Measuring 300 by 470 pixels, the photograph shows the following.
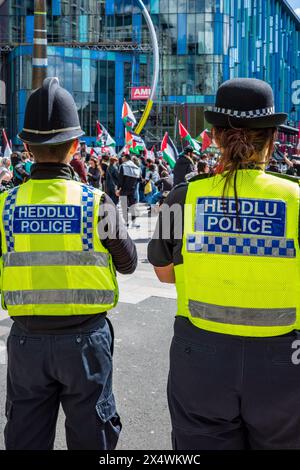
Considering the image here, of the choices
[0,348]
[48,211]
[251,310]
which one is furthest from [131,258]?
[0,348]

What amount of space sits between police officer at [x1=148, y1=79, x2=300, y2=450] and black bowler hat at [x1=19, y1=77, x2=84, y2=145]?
659 mm

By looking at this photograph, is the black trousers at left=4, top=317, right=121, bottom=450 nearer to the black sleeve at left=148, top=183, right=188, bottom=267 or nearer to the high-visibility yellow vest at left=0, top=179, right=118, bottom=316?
the high-visibility yellow vest at left=0, top=179, right=118, bottom=316

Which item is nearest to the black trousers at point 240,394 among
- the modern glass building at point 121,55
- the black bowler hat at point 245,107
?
the black bowler hat at point 245,107

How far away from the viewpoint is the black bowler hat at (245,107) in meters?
2.14

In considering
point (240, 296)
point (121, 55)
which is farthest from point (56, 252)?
point (121, 55)

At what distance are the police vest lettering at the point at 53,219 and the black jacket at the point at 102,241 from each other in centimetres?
11

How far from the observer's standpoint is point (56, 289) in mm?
2504

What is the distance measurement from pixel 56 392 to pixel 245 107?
1.37 meters

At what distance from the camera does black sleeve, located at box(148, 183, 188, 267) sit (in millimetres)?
2248

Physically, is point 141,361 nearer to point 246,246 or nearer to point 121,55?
point 246,246

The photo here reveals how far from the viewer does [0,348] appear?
5148 mm

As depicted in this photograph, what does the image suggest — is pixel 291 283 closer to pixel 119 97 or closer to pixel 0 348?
pixel 0 348

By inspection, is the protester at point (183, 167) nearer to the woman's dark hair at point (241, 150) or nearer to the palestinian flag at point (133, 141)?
the woman's dark hair at point (241, 150)

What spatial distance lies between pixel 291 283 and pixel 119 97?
165 ft
